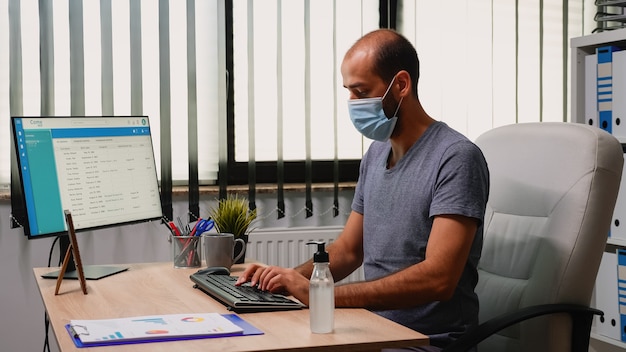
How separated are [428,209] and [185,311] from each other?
596mm

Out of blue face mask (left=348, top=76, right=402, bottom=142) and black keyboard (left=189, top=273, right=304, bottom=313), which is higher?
blue face mask (left=348, top=76, right=402, bottom=142)

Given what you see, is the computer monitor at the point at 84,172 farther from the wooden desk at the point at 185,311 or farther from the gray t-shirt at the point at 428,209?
the gray t-shirt at the point at 428,209

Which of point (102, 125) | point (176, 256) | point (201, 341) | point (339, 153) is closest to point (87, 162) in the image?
point (102, 125)

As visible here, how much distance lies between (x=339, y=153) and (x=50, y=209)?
1.54 m

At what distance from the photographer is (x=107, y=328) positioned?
1416 mm

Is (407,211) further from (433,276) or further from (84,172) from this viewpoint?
(84,172)

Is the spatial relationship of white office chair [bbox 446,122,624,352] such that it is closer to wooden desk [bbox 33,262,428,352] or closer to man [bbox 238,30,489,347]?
man [bbox 238,30,489,347]

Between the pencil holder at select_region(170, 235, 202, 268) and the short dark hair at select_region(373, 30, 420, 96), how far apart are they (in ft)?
2.25

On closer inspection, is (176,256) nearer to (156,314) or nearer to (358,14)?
(156,314)

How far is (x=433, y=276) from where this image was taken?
1680 millimetres

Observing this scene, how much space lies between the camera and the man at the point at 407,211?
5.51 ft

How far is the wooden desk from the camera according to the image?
1.31 metres

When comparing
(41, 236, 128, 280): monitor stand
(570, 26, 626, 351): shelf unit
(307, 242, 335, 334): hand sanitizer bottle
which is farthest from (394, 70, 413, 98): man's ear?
(570, 26, 626, 351): shelf unit

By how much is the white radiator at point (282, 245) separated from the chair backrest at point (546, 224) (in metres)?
1.28
